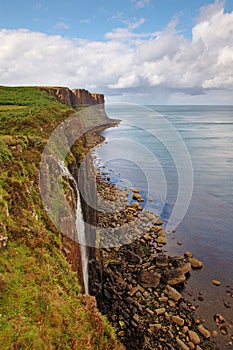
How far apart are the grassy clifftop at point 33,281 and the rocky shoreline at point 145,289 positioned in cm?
656

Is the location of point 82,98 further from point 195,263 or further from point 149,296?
point 149,296

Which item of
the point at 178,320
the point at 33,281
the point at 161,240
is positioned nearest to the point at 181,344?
the point at 178,320

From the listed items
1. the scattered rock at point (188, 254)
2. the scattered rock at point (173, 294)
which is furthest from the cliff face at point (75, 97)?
the scattered rock at point (173, 294)

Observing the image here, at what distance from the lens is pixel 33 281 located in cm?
943

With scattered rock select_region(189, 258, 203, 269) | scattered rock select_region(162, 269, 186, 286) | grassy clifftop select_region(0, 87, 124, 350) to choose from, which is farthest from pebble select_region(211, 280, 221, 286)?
grassy clifftop select_region(0, 87, 124, 350)

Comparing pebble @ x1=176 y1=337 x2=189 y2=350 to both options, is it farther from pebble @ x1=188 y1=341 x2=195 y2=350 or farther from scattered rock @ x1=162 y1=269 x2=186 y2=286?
scattered rock @ x1=162 y1=269 x2=186 y2=286

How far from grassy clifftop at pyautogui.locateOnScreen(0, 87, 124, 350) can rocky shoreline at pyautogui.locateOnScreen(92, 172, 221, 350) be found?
6.56m

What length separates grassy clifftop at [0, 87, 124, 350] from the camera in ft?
26.2

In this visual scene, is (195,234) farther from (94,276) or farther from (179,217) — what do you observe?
(94,276)

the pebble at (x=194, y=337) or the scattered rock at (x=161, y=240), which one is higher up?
the scattered rock at (x=161, y=240)

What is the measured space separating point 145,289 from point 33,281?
45.8 ft

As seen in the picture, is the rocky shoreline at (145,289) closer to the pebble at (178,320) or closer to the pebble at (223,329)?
the pebble at (178,320)

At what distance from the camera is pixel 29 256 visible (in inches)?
409

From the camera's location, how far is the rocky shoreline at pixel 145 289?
16766 mm
